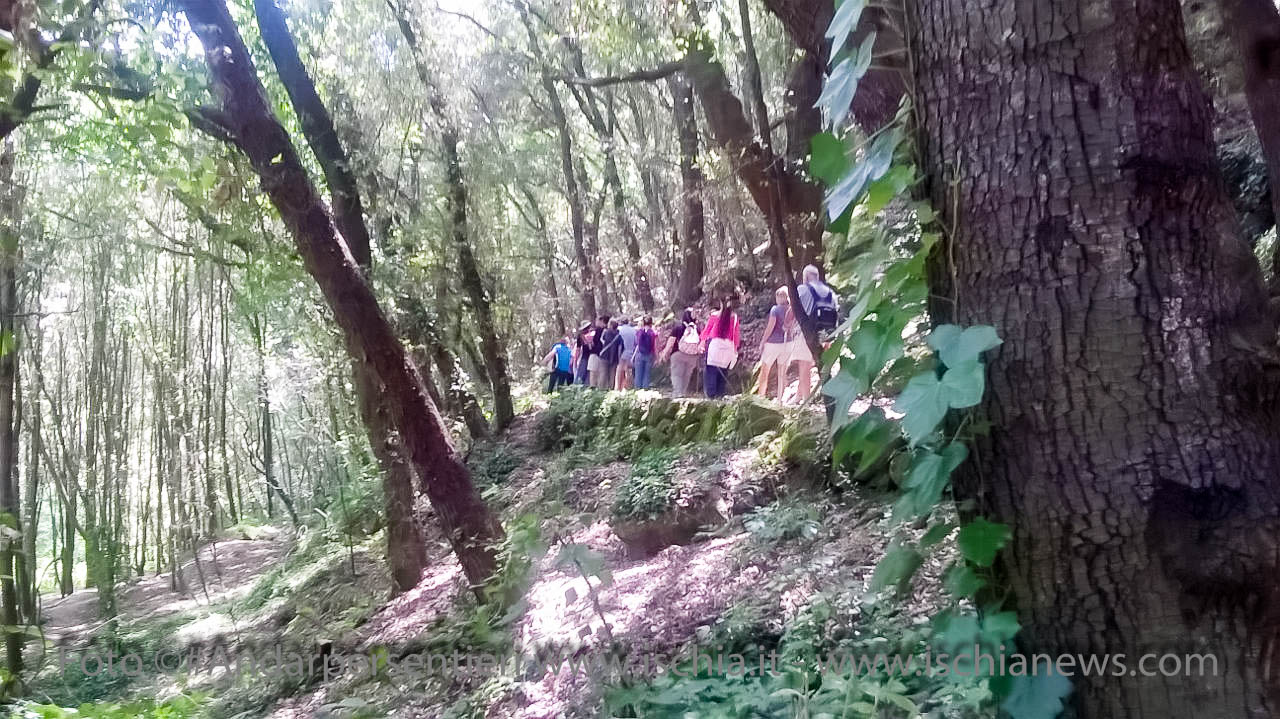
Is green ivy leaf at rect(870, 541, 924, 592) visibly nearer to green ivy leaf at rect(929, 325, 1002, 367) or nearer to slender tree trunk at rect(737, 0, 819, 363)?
green ivy leaf at rect(929, 325, 1002, 367)

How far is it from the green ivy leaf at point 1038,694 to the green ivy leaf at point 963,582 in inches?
6.5

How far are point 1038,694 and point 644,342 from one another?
11.9 meters

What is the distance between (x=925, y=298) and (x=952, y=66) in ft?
1.41

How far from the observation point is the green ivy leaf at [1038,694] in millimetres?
1498

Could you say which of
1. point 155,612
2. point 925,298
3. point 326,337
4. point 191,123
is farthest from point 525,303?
point 925,298

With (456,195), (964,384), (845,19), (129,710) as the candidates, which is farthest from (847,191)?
(456,195)

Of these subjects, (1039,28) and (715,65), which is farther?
(715,65)

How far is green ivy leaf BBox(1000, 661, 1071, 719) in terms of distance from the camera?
59.0 inches

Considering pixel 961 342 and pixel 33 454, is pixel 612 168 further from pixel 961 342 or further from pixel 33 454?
pixel 961 342

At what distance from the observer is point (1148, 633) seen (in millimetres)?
1487

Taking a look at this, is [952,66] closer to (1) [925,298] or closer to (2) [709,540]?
(1) [925,298]

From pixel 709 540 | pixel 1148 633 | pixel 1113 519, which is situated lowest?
pixel 709 540

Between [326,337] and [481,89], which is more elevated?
[481,89]

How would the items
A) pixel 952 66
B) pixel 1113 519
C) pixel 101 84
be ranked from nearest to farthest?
pixel 1113 519, pixel 952 66, pixel 101 84
